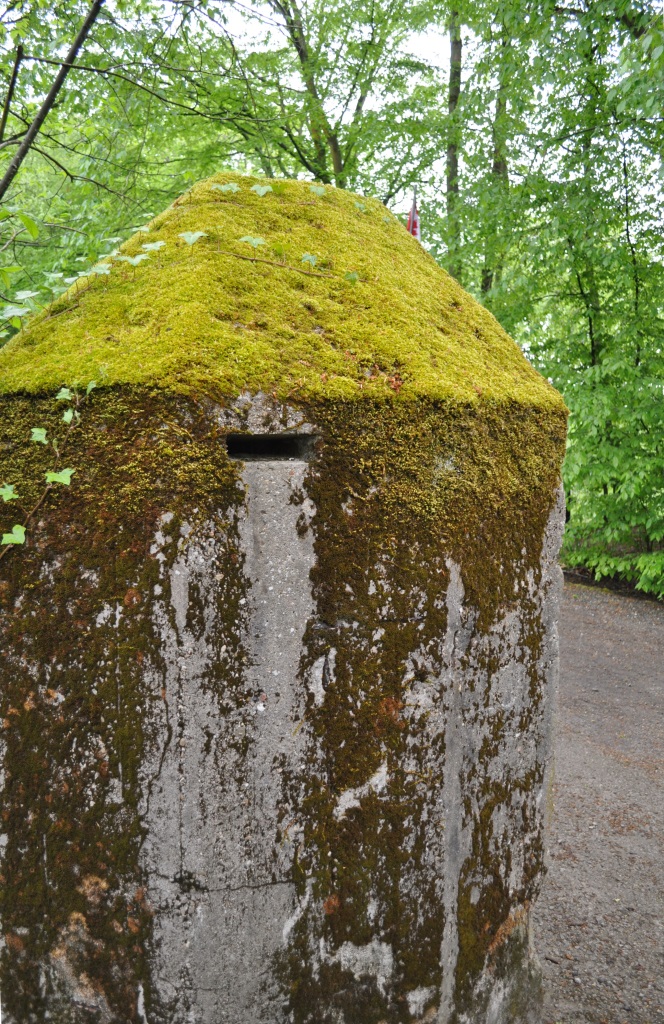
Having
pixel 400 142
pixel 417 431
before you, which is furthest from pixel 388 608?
pixel 400 142

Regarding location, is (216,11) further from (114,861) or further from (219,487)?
(114,861)

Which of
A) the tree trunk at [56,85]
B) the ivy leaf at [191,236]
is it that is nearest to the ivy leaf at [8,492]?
the ivy leaf at [191,236]

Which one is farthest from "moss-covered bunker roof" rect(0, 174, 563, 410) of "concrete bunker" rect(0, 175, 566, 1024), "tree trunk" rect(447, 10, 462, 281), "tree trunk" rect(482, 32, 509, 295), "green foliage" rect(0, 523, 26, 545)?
"tree trunk" rect(447, 10, 462, 281)

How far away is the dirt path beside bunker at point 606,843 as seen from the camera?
3.51 m

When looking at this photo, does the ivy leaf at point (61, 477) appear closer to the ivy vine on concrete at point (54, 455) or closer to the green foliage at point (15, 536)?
the ivy vine on concrete at point (54, 455)

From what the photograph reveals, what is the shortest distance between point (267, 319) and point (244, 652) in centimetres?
98

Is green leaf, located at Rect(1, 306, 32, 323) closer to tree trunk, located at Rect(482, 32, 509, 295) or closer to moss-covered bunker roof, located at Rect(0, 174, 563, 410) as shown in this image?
moss-covered bunker roof, located at Rect(0, 174, 563, 410)

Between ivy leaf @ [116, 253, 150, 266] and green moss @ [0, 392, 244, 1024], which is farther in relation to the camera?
ivy leaf @ [116, 253, 150, 266]

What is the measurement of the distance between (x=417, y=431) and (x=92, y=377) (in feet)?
3.08

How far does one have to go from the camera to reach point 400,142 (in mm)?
11961

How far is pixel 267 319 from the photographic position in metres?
2.22

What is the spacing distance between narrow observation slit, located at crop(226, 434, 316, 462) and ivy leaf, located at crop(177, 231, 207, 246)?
0.70 metres

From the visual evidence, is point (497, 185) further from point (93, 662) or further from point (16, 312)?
point (93, 662)

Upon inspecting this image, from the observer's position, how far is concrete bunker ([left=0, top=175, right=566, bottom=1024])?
1.98 m
